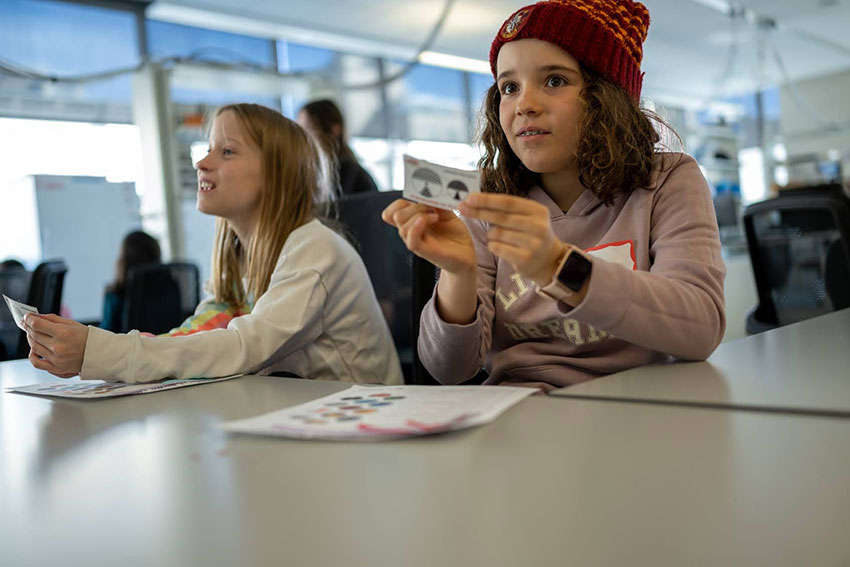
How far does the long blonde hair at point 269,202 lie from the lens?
150 centimetres

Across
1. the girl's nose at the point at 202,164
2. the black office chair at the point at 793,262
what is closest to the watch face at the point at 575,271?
the girl's nose at the point at 202,164

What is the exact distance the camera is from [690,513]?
408mm

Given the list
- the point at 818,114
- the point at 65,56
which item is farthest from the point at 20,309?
the point at 818,114

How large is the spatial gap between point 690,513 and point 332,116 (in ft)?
8.58

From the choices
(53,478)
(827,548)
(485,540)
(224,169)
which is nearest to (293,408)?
(53,478)

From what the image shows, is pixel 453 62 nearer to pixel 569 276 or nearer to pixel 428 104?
pixel 428 104

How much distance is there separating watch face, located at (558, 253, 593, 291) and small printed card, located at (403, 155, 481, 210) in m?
0.14

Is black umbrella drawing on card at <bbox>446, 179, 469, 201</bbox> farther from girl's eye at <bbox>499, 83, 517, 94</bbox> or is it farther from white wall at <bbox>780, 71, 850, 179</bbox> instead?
white wall at <bbox>780, 71, 850, 179</bbox>

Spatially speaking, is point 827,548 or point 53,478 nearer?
point 827,548

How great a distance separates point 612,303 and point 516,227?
15cm

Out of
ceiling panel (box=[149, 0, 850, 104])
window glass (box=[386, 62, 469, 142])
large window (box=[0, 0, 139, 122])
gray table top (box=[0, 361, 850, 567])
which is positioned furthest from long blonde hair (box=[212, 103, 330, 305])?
window glass (box=[386, 62, 469, 142])

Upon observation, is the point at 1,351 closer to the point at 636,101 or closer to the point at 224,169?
the point at 224,169

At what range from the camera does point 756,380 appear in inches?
29.2

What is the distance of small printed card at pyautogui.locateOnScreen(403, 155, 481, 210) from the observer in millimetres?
788
